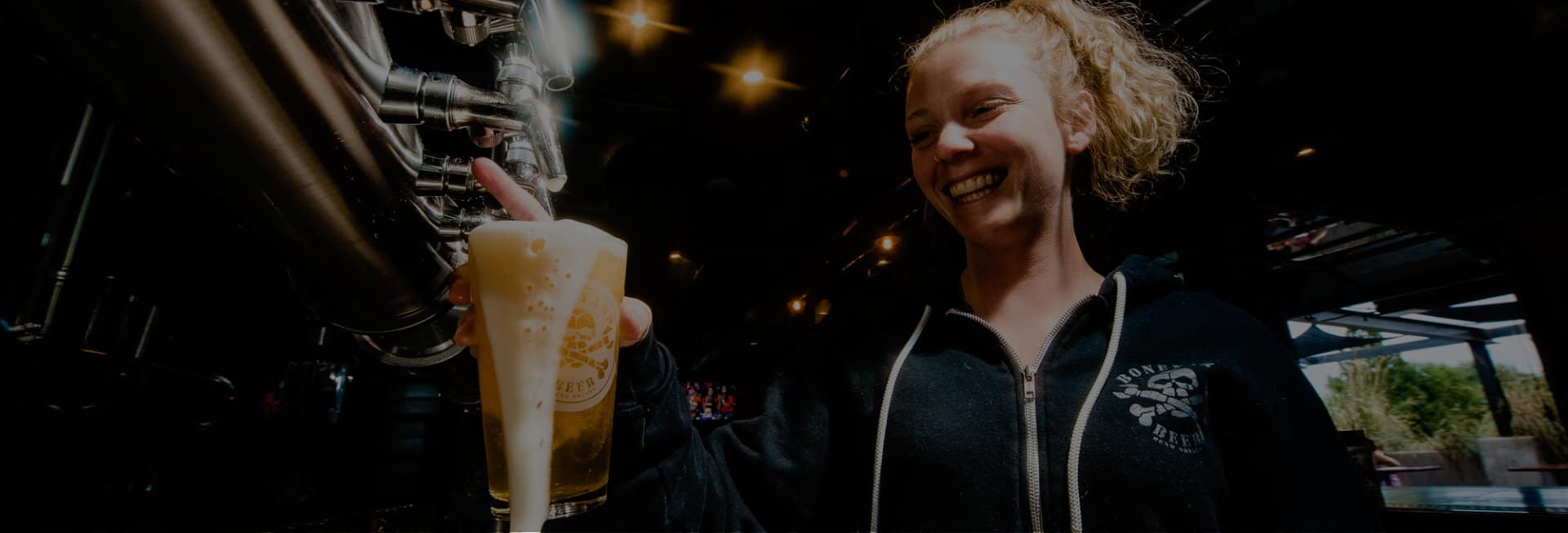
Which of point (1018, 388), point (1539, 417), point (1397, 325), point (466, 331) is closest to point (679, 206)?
point (1018, 388)

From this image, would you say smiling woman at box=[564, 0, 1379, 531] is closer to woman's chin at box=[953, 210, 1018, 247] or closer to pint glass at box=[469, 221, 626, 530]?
woman's chin at box=[953, 210, 1018, 247]

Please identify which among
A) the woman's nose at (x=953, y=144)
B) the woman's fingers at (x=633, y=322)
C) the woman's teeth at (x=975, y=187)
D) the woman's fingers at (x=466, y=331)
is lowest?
the woman's fingers at (x=466, y=331)

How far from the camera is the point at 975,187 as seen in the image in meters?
1.15

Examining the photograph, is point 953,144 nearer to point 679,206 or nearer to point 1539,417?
point 679,206

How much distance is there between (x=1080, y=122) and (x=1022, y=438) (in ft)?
2.38

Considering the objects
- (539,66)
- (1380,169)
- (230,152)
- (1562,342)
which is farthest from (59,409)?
(1562,342)

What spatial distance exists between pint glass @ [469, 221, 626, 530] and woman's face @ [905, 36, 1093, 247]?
2.50 ft

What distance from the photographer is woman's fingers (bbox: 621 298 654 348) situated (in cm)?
80

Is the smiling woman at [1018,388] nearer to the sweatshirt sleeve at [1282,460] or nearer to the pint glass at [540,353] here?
the sweatshirt sleeve at [1282,460]

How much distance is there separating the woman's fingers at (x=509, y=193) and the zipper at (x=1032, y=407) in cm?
85

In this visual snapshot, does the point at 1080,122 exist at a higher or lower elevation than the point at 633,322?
higher

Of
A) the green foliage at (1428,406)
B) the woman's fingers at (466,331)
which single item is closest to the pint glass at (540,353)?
the woman's fingers at (466,331)

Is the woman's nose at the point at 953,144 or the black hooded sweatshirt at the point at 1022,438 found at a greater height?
the woman's nose at the point at 953,144

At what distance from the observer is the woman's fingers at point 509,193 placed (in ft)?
2.21
